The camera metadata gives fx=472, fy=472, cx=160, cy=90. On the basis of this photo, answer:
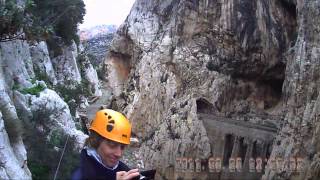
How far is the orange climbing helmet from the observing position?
2.67 m

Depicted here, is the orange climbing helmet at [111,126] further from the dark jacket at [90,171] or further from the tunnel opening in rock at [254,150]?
the tunnel opening in rock at [254,150]

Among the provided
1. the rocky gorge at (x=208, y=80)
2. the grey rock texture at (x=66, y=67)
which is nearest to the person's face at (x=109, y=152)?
the rocky gorge at (x=208, y=80)

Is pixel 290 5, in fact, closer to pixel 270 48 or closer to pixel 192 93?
pixel 270 48

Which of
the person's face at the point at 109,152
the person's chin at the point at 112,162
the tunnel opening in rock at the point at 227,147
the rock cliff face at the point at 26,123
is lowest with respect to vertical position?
the tunnel opening in rock at the point at 227,147

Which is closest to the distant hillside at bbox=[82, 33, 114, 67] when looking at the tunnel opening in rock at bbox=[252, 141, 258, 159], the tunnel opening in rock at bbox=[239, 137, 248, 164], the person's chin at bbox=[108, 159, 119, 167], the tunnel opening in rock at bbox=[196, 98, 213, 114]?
the tunnel opening in rock at bbox=[196, 98, 213, 114]

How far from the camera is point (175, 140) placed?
64.0ft

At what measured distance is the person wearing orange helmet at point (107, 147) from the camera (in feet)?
8.38

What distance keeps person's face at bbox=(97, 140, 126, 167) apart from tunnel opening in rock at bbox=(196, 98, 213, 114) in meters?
17.8

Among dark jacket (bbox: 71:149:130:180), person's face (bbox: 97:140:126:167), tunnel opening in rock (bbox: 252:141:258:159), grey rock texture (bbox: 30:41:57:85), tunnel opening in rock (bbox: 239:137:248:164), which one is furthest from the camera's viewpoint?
tunnel opening in rock (bbox: 239:137:248:164)

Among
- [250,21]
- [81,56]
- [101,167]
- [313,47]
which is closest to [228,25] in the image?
[250,21]

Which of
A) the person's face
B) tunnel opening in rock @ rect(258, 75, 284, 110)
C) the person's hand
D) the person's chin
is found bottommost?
tunnel opening in rock @ rect(258, 75, 284, 110)

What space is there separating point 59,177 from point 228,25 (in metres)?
13.5

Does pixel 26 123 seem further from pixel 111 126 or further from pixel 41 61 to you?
pixel 41 61

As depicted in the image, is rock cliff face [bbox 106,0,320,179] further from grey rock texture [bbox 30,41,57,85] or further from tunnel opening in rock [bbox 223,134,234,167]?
grey rock texture [bbox 30,41,57,85]
